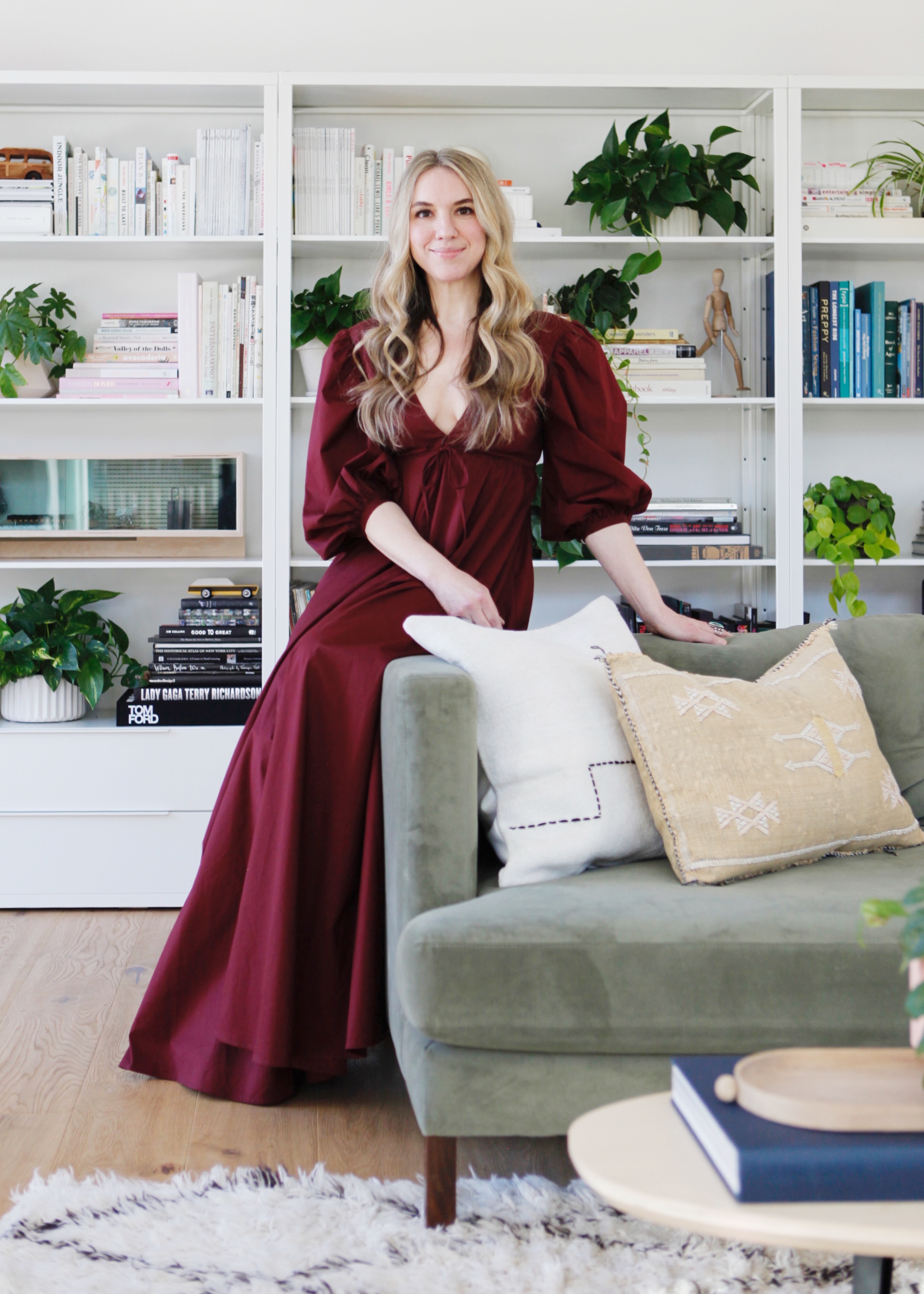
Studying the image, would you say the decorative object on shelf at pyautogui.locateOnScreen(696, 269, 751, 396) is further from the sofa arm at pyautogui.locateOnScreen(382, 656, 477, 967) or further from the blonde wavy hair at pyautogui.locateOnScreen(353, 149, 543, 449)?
the sofa arm at pyautogui.locateOnScreen(382, 656, 477, 967)

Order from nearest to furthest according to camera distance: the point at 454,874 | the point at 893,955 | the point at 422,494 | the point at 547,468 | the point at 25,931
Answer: the point at 893,955 < the point at 454,874 < the point at 422,494 < the point at 547,468 < the point at 25,931

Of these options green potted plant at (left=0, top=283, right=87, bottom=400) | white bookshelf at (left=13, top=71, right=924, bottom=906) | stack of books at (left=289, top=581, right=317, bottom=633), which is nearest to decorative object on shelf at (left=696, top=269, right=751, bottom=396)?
white bookshelf at (left=13, top=71, right=924, bottom=906)

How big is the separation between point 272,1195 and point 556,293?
238 centimetres

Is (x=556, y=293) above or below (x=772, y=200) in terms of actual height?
below

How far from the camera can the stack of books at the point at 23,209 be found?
288 centimetres

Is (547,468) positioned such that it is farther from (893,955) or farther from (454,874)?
(893,955)

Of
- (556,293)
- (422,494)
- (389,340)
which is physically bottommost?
(422,494)

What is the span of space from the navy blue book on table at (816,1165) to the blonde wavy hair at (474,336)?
1.38 m

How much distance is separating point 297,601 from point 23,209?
46.7 inches

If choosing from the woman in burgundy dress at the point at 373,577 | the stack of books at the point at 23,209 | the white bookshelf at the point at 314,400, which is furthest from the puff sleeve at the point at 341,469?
the stack of books at the point at 23,209

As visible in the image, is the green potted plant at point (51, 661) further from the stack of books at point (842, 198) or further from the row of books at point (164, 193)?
the stack of books at point (842, 198)

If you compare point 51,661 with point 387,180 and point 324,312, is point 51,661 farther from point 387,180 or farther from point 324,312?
point 387,180

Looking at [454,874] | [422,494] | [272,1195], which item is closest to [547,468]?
[422,494]

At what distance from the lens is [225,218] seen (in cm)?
292
